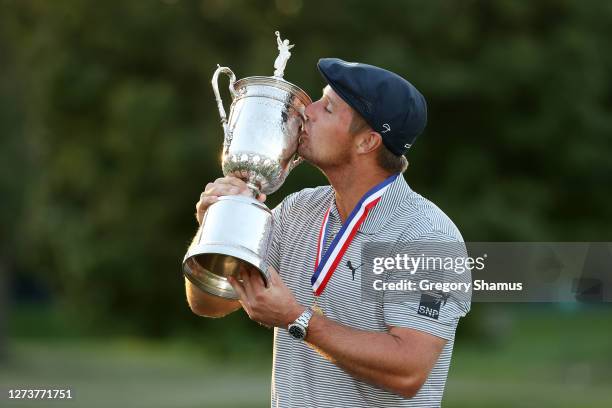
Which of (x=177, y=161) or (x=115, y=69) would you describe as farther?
(x=115, y=69)

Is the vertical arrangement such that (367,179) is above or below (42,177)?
below

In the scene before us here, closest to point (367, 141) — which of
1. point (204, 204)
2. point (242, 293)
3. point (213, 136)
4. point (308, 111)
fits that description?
point (308, 111)

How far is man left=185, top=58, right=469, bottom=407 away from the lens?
12.3 ft

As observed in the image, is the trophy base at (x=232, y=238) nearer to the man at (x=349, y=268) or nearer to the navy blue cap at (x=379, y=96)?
the man at (x=349, y=268)

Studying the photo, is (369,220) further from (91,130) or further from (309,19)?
(91,130)

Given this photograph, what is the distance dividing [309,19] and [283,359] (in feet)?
68.3

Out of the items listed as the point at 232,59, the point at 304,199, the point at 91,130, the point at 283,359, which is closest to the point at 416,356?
the point at 283,359

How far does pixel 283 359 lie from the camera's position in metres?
4.08

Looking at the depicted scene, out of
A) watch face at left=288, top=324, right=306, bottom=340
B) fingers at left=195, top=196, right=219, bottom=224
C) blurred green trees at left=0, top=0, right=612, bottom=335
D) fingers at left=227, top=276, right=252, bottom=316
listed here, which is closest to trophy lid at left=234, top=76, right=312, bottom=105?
fingers at left=195, top=196, right=219, bottom=224

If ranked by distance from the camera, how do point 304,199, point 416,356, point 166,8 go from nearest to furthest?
point 416,356 < point 304,199 < point 166,8

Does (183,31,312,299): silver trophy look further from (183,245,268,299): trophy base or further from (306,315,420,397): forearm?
(306,315,420,397): forearm

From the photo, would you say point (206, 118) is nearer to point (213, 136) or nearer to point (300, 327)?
point (213, 136)

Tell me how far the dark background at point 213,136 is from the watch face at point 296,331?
59.2 ft

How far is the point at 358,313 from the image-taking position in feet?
12.9
